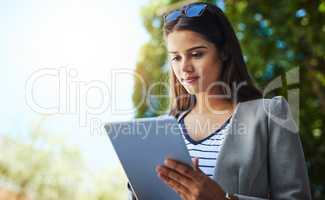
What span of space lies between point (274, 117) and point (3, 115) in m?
3.35

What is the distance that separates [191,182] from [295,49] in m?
2.86

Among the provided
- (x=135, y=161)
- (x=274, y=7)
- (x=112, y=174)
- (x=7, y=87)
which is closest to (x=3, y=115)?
(x=7, y=87)

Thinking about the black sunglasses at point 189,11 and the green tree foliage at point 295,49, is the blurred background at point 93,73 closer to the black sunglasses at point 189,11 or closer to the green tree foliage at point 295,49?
the green tree foliage at point 295,49

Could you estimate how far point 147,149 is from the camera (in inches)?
33.0

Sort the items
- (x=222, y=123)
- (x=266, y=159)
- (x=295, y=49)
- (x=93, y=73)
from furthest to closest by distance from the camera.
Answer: (x=93, y=73), (x=295, y=49), (x=222, y=123), (x=266, y=159)

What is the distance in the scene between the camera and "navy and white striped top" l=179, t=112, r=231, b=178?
93 centimetres

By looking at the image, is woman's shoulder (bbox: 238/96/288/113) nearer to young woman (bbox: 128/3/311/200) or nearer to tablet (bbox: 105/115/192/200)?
young woman (bbox: 128/3/311/200)

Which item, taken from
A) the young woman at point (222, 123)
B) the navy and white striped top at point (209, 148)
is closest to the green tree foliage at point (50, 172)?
the young woman at point (222, 123)

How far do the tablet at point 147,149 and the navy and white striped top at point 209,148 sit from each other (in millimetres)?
95

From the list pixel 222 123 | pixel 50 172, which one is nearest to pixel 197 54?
pixel 222 123

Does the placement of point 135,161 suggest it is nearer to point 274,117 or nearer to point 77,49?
point 274,117

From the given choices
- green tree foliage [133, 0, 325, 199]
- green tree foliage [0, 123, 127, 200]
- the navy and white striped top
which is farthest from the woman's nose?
green tree foliage [0, 123, 127, 200]

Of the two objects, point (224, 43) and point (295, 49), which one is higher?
point (295, 49)

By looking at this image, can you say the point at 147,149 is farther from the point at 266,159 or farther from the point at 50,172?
the point at 50,172
